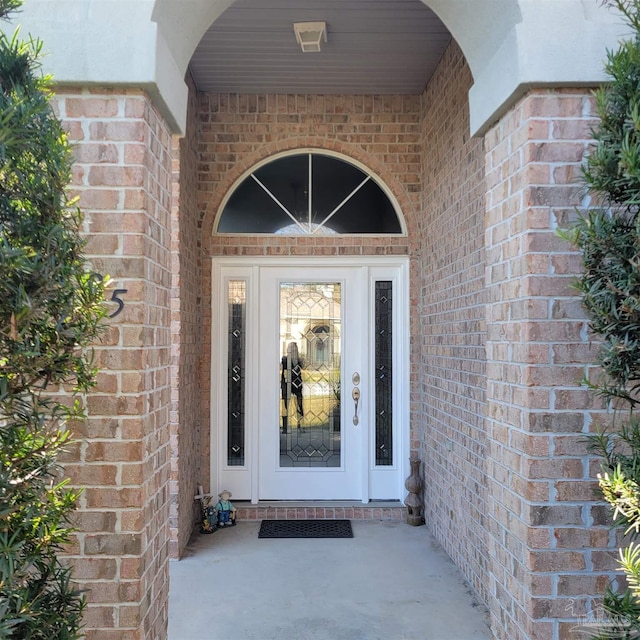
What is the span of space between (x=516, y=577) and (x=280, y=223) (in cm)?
358

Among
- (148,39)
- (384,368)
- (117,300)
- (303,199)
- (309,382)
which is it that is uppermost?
(303,199)

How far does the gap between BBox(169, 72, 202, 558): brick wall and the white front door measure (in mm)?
284

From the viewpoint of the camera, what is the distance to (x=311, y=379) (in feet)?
16.1

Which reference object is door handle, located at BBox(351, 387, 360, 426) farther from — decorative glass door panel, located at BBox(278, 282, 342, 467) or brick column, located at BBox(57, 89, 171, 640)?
brick column, located at BBox(57, 89, 171, 640)

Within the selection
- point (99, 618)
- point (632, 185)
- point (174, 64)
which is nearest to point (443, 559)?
point (99, 618)

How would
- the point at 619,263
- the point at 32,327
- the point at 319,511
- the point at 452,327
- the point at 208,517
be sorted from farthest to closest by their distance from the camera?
the point at 319,511, the point at 208,517, the point at 452,327, the point at 619,263, the point at 32,327

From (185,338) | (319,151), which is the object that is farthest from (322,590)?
(319,151)

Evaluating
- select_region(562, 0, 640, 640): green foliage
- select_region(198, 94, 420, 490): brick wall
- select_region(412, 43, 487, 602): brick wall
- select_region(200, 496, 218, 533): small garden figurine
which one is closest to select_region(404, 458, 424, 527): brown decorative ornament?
select_region(412, 43, 487, 602): brick wall

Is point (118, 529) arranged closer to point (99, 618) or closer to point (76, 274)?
point (99, 618)

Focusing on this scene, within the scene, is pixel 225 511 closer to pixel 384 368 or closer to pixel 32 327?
pixel 384 368

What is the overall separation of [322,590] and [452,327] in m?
1.93

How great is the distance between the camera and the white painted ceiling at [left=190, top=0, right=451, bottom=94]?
3.51 meters

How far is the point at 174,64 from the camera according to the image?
6.62 feet

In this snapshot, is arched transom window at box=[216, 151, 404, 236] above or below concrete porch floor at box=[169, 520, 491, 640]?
above
